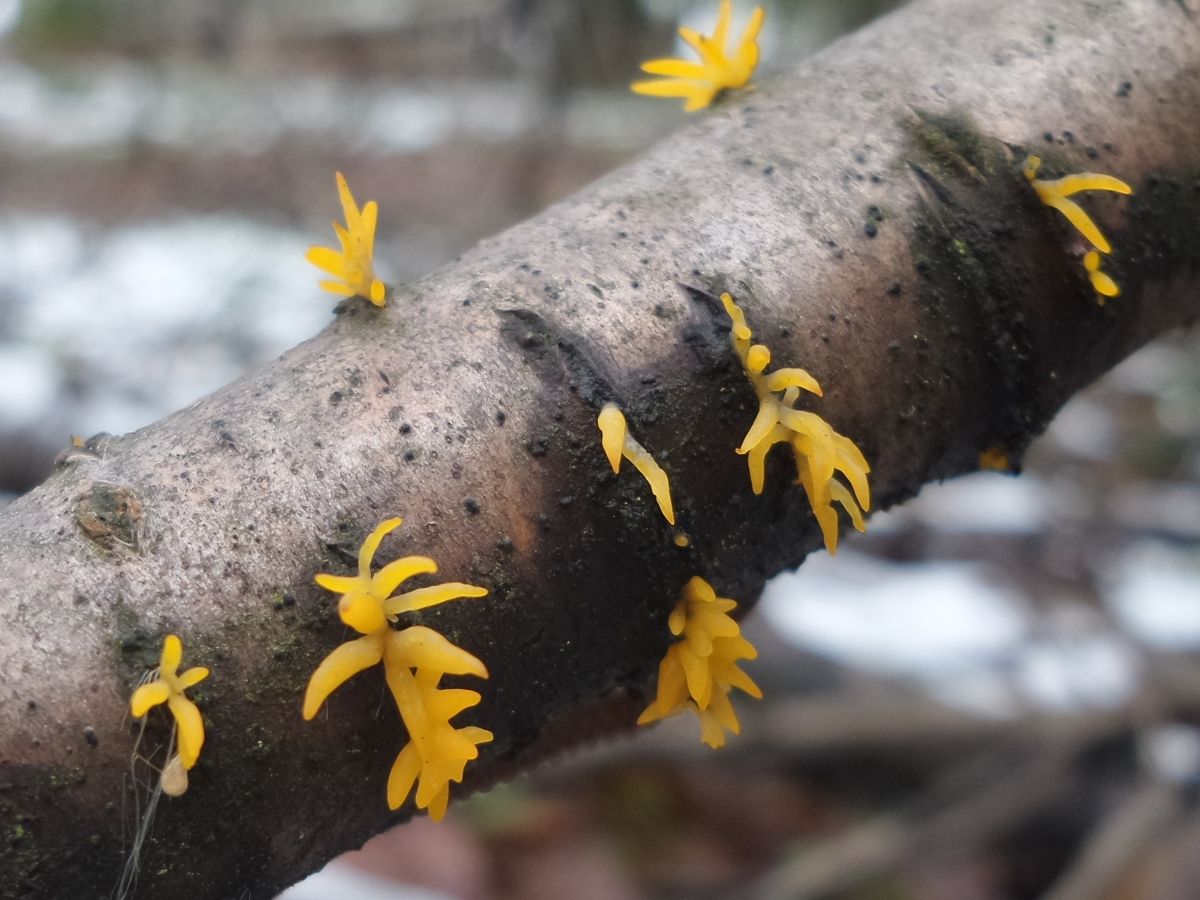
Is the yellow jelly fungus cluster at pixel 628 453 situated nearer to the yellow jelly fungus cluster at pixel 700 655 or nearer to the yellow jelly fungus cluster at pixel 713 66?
the yellow jelly fungus cluster at pixel 700 655

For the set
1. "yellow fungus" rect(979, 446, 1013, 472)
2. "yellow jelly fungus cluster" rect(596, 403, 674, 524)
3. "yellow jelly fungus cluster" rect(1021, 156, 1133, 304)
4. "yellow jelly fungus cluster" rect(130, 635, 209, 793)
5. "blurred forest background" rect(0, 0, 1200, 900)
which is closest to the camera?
"yellow jelly fungus cluster" rect(130, 635, 209, 793)

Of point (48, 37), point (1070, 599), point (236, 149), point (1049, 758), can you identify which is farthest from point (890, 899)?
point (48, 37)

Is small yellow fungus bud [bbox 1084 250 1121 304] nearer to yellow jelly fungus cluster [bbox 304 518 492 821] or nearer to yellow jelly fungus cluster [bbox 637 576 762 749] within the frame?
yellow jelly fungus cluster [bbox 637 576 762 749]

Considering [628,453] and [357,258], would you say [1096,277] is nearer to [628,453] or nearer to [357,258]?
[628,453]

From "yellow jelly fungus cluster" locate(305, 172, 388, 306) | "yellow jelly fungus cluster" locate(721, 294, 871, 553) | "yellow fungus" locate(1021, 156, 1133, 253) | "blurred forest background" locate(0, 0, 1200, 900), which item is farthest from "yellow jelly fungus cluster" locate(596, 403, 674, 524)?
"blurred forest background" locate(0, 0, 1200, 900)

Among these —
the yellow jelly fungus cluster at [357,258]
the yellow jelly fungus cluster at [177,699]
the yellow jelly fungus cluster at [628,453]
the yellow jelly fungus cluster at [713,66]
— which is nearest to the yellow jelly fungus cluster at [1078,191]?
the yellow jelly fungus cluster at [713,66]

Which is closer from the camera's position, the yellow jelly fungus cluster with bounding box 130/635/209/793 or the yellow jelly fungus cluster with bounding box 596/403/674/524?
the yellow jelly fungus cluster with bounding box 130/635/209/793

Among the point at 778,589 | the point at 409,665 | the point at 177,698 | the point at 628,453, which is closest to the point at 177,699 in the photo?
the point at 177,698

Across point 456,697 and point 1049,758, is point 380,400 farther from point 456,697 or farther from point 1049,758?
point 1049,758
